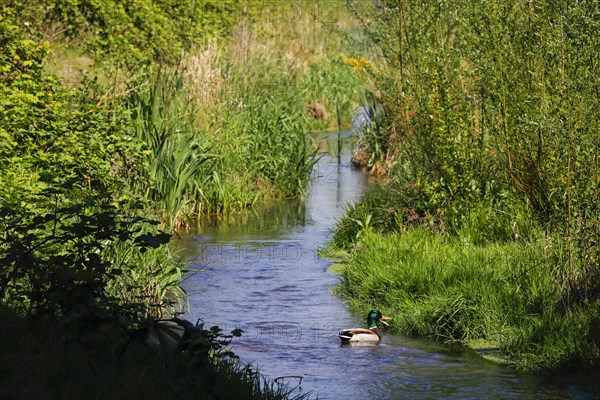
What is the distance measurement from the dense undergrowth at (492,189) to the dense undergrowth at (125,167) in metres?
2.65

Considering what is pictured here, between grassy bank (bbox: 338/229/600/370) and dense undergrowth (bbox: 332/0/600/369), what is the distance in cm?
2

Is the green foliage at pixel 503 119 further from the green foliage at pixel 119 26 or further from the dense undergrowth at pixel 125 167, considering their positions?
the green foliage at pixel 119 26

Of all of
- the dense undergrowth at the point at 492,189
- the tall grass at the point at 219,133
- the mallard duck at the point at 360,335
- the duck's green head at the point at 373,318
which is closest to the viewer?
the dense undergrowth at the point at 492,189

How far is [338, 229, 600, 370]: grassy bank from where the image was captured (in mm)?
9344

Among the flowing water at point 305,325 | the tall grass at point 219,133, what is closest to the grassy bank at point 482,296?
the flowing water at point 305,325

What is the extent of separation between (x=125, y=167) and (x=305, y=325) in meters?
4.24

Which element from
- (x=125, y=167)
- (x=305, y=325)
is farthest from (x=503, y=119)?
(x=125, y=167)

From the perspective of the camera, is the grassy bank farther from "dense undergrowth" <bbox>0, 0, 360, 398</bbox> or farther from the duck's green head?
"dense undergrowth" <bbox>0, 0, 360, 398</bbox>

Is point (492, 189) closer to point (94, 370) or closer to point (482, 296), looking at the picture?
point (482, 296)

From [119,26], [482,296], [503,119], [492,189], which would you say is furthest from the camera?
[119,26]

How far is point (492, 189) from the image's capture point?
13188 millimetres

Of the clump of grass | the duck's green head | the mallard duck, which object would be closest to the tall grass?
the duck's green head

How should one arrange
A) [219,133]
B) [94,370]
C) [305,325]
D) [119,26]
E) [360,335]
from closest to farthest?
[94,370]
[360,335]
[305,325]
[219,133]
[119,26]

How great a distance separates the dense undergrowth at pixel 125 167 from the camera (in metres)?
6.81
